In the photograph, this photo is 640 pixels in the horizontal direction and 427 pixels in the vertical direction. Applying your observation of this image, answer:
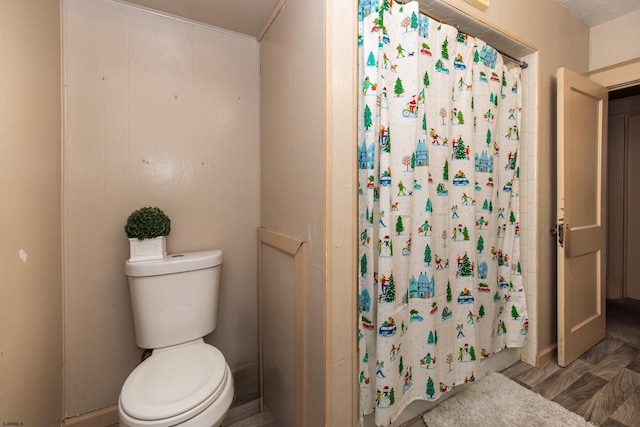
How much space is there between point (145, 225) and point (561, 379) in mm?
2567

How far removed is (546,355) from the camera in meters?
1.89

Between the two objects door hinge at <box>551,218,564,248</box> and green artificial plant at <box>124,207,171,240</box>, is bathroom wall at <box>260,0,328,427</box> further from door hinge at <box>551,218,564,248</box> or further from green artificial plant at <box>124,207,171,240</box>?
door hinge at <box>551,218,564,248</box>

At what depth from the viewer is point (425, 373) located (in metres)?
1.31

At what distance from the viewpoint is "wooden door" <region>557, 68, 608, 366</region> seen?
1.80m

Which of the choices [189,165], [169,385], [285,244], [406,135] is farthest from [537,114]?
[169,385]

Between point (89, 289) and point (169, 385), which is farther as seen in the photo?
point (89, 289)

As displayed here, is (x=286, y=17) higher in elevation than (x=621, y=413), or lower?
higher

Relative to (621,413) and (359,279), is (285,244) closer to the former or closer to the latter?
(359,279)

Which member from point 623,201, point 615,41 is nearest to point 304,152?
point 615,41

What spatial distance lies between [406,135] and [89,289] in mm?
1693

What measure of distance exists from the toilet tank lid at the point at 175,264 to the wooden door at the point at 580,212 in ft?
7.19

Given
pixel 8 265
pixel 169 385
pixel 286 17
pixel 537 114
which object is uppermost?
pixel 286 17

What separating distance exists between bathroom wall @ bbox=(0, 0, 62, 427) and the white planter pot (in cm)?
30

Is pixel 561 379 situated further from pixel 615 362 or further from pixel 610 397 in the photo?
pixel 615 362
